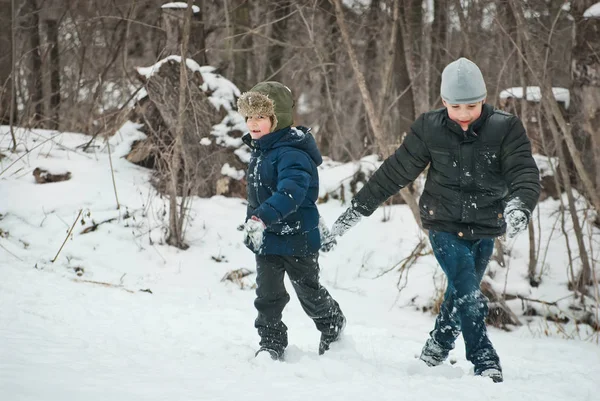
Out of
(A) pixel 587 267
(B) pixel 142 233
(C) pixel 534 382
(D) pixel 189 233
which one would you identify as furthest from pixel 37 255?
(A) pixel 587 267

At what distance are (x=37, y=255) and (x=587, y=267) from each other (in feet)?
16.9

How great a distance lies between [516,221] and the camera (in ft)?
9.29

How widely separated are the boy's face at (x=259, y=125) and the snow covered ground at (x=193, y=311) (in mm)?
1218

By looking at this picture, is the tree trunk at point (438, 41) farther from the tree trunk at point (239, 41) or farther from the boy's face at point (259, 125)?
the boy's face at point (259, 125)

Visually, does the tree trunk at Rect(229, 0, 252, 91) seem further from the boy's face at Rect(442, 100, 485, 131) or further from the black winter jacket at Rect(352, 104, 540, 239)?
the boy's face at Rect(442, 100, 485, 131)

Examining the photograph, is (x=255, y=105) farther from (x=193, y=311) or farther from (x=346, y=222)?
(x=193, y=311)

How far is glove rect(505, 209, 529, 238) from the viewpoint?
111 inches

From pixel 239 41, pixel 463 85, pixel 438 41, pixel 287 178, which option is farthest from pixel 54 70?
pixel 463 85

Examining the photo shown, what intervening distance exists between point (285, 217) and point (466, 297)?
1.03 meters

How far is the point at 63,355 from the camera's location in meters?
2.99

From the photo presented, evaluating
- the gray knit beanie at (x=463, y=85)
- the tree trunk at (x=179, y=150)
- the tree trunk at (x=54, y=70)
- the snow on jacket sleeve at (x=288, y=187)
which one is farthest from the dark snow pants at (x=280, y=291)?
the tree trunk at (x=54, y=70)

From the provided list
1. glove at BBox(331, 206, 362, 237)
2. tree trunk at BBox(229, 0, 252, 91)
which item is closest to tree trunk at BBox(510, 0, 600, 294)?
glove at BBox(331, 206, 362, 237)

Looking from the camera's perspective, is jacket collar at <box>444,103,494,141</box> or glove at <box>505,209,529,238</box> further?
jacket collar at <box>444,103,494,141</box>

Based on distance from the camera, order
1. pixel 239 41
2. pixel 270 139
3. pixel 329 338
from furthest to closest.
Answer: pixel 239 41, pixel 329 338, pixel 270 139
